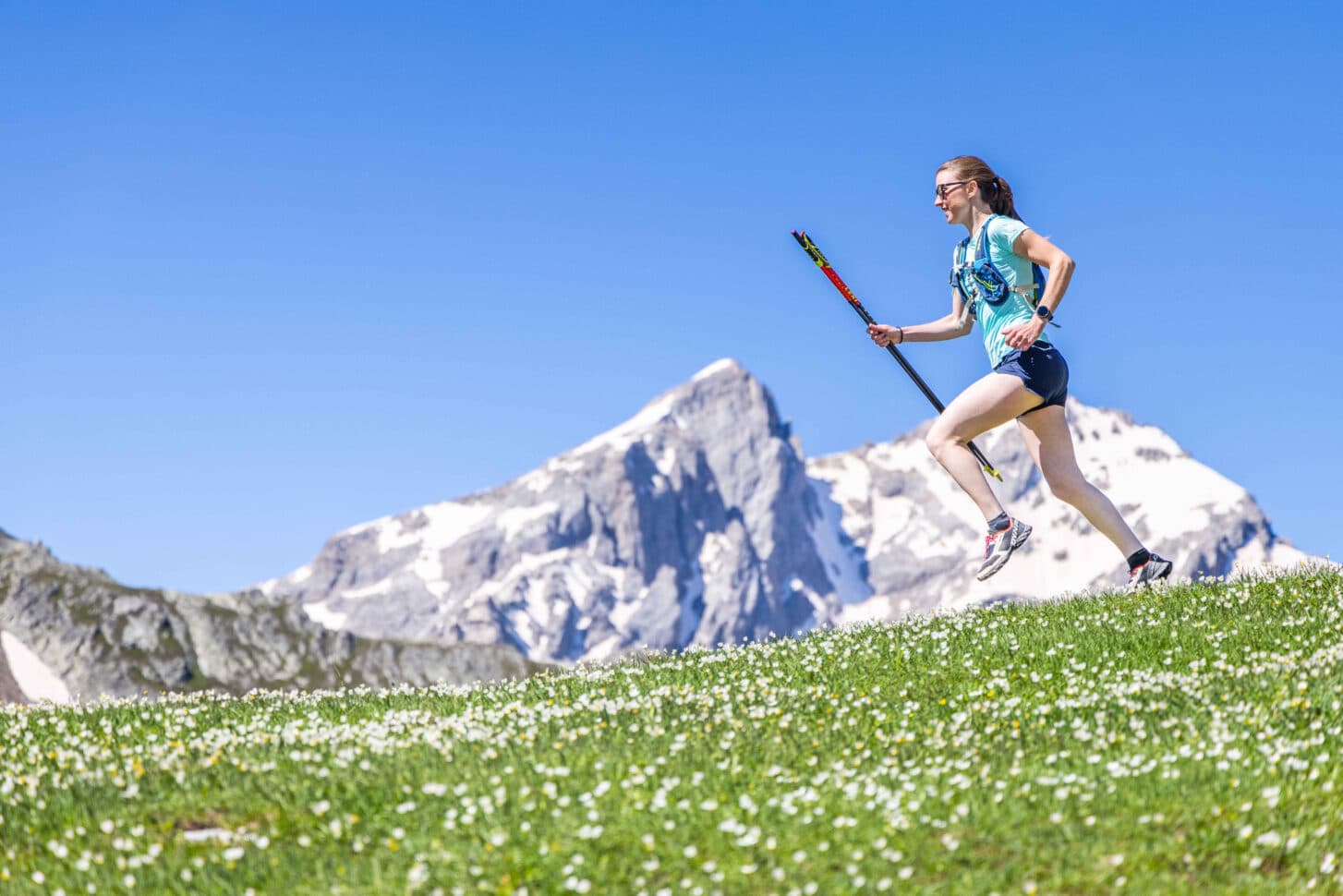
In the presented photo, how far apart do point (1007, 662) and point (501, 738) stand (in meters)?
5.33

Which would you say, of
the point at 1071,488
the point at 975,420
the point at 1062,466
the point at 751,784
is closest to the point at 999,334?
the point at 975,420

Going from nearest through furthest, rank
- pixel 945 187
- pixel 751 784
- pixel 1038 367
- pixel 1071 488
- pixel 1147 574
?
pixel 751 784
pixel 1038 367
pixel 945 187
pixel 1071 488
pixel 1147 574

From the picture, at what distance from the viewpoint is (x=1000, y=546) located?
48.0 ft

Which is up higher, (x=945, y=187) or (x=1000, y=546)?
(x=945, y=187)

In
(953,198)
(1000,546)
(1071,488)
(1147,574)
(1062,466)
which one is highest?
(953,198)

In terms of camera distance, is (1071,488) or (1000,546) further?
(1071,488)

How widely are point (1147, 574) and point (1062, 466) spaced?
2.01 m

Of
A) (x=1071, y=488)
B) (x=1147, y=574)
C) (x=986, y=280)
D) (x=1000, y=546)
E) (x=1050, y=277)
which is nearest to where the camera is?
(x=1050, y=277)

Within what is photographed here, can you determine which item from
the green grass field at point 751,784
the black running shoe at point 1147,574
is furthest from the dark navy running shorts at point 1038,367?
the black running shoe at point 1147,574

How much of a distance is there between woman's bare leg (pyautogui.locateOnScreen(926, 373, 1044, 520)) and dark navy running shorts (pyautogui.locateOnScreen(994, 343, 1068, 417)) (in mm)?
73

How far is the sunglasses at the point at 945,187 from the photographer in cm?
1428

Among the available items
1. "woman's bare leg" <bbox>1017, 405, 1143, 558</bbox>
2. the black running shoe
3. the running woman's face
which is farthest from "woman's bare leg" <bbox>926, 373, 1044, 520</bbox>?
the black running shoe

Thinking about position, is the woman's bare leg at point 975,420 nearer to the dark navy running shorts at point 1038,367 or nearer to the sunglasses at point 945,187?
the dark navy running shorts at point 1038,367

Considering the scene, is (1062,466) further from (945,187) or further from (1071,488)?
(945,187)
